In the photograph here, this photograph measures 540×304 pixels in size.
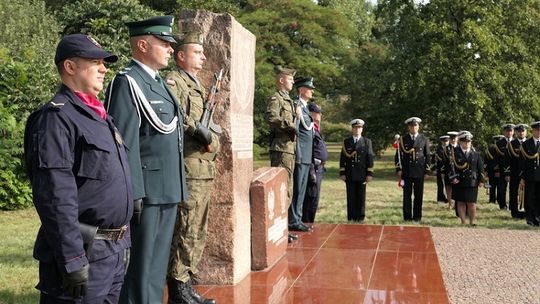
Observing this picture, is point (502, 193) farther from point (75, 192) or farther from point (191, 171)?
point (75, 192)

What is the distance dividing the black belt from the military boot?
1699 mm

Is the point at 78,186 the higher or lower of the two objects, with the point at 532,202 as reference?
higher

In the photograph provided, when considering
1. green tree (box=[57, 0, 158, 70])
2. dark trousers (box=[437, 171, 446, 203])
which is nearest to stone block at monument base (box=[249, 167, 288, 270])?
green tree (box=[57, 0, 158, 70])

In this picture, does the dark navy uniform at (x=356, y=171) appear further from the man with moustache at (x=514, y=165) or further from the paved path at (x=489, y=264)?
the man with moustache at (x=514, y=165)

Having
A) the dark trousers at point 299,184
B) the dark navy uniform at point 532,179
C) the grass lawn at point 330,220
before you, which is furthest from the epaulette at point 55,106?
the dark navy uniform at point 532,179

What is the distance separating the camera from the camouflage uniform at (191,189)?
4.43 meters

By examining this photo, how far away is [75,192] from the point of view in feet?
8.47

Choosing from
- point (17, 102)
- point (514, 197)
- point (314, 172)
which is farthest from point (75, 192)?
point (514, 197)

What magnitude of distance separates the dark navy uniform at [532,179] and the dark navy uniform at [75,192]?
908 centimetres

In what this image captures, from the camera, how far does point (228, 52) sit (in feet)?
16.9

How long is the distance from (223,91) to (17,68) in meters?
7.94

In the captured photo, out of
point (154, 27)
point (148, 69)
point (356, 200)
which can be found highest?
point (154, 27)

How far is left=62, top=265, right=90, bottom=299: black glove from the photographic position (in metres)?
2.49

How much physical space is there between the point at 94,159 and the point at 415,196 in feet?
28.1
